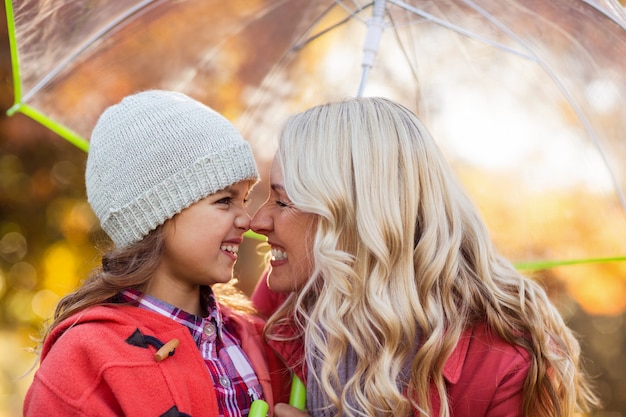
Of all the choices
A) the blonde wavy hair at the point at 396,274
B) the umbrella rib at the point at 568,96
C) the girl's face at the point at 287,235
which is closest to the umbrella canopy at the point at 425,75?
the umbrella rib at the point at 568,96

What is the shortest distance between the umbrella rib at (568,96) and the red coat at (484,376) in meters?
0.89

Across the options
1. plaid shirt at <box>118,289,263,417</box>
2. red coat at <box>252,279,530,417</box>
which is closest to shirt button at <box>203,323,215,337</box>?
plaid shirt at <box>118,289,263,417</box>

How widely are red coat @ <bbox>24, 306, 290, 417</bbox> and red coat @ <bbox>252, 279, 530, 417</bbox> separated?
2.47ft

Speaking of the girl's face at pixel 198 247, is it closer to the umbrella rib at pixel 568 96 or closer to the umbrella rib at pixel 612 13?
the umbrella rib at pixel 568 96

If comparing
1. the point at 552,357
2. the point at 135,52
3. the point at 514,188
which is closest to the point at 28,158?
the point at 135,52

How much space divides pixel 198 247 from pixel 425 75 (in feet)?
4.33

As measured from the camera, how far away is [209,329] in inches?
99.0

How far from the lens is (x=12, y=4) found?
2.66 metres

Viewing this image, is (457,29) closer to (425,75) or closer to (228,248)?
(425,75)

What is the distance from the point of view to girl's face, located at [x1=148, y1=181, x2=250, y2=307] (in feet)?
7.95

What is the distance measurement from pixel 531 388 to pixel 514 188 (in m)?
1.02

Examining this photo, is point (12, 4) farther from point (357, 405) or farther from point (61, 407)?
point (357, 405)

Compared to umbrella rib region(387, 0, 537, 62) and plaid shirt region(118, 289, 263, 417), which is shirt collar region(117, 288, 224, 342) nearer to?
plaid shirt region(118, 289, 263, 417)

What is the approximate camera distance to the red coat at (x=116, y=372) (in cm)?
203
